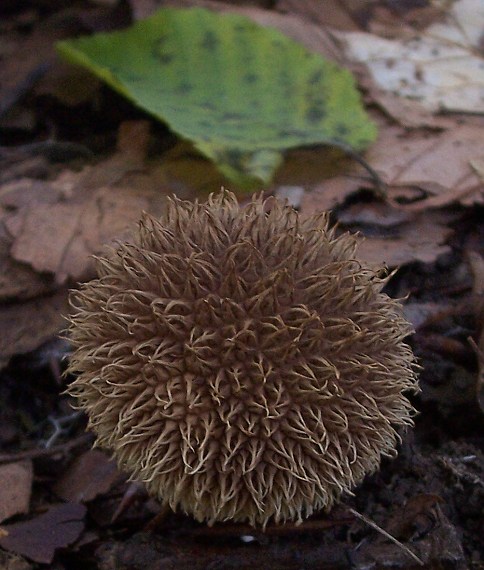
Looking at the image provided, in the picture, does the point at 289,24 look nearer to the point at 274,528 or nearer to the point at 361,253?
the point at 361,253

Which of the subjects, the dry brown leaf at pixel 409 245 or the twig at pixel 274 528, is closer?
the twig at pixel 274 528

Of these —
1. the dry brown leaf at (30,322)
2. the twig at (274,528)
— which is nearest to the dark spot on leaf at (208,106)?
the dry brown leaf at (30,322)

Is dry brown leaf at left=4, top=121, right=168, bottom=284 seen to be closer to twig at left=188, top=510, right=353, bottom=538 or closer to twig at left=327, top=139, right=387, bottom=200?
twig at left=327, top=139, right=387, bottom=200

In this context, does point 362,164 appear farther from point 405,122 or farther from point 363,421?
point 363,421

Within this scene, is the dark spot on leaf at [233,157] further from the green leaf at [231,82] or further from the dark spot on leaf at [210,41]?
the dark spot on leaf at [210,41]

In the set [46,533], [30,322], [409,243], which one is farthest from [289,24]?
[46,533]

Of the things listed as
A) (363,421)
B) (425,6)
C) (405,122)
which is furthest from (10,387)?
(425,6)
